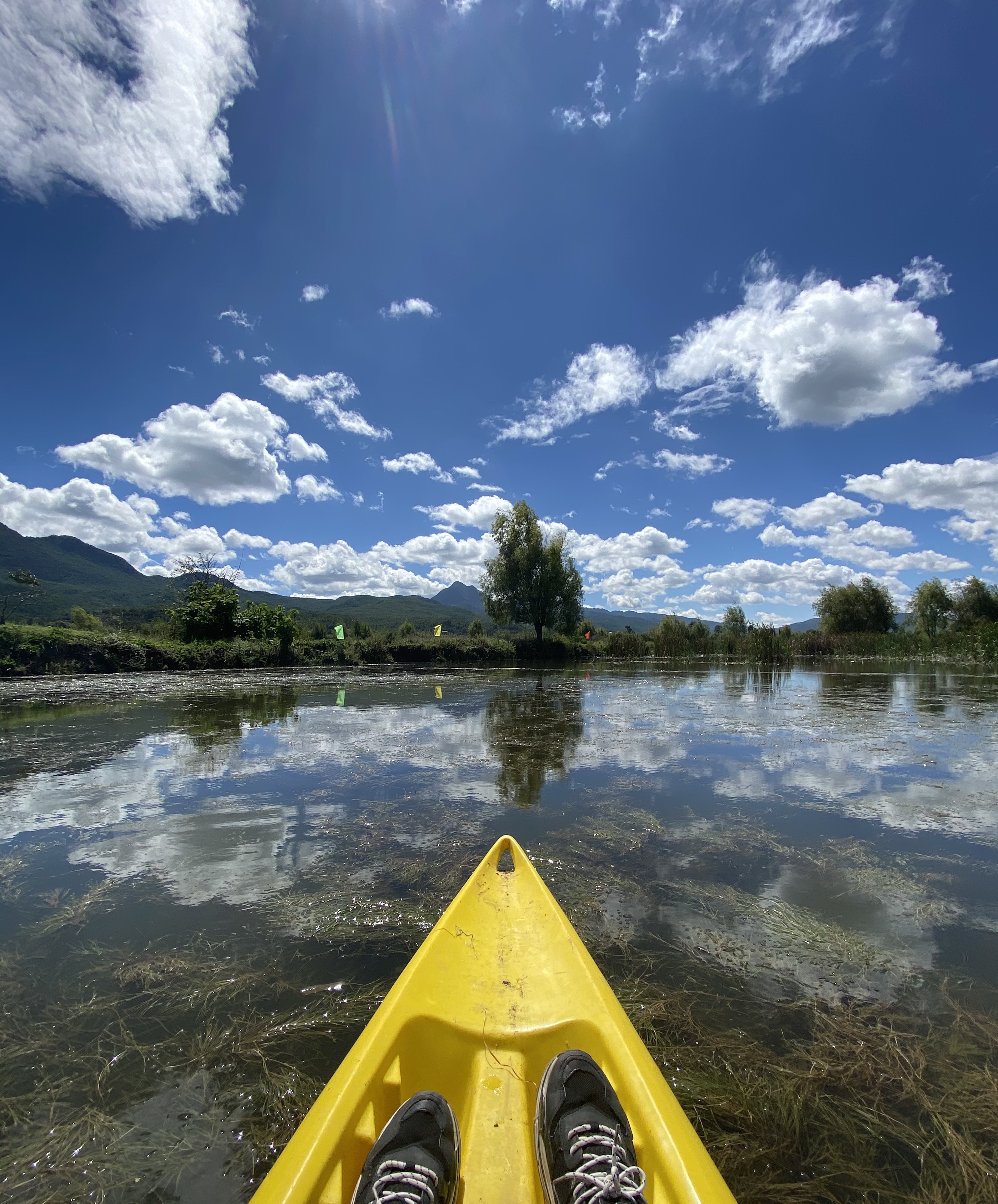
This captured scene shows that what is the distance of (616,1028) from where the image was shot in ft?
5.97

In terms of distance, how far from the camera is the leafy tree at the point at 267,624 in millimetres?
29984

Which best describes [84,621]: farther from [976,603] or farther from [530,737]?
[976,603]

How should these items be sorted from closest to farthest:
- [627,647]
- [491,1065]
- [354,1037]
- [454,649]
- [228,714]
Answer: [491,1065] < [354,1037] < [228,714] < [454,649] < [627,647]

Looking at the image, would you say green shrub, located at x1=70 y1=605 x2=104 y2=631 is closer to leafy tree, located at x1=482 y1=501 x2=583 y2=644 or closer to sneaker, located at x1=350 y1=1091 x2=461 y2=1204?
leafy tree, located at x1=482 y1=501 x2=583 y2=644

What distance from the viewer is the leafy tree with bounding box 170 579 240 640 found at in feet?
92.9

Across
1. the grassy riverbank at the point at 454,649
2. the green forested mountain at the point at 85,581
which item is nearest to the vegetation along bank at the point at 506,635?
the grassy riverbank at the point at 454,649

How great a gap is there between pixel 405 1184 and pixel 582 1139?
505mm

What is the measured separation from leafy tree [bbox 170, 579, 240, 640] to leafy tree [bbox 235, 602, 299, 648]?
1.80 ft

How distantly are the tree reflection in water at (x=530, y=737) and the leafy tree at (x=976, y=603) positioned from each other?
1701 inches

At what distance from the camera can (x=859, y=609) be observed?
4406cm

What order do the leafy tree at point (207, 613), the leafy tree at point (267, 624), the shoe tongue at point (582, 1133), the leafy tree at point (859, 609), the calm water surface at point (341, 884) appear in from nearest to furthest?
the shoe tongue at point (582, 1133)
the calm water surface at point (341, 884)
the leafy tree at point (207, 613)
the leafy tree at point (267, 624)
the leafy tree at point (859, 609)

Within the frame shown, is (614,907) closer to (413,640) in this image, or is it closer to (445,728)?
(445,728)

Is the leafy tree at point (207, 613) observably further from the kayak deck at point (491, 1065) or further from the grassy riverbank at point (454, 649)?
the kayak deck at point (491, 1065)

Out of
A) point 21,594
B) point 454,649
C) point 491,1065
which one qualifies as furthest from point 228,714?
point 21,594
